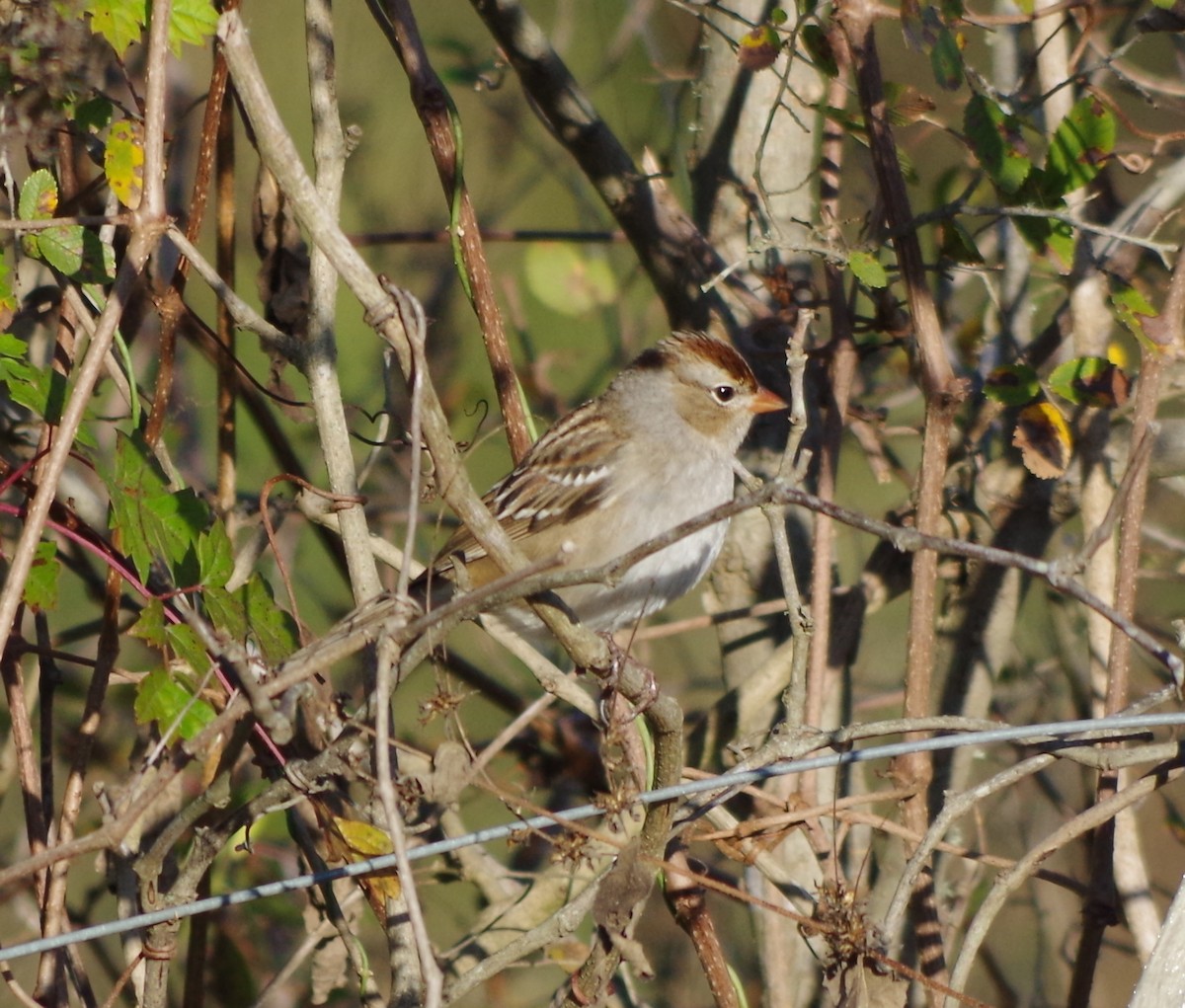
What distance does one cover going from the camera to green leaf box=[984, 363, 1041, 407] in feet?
7.86

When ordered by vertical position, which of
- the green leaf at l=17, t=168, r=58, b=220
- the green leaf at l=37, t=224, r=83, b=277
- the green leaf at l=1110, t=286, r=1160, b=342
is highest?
the green leaf at l=17, t=168, r=58, b=220

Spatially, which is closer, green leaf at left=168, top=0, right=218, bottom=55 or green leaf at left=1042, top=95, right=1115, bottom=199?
green leaf at left=168, top=0, right=218, bottom=55

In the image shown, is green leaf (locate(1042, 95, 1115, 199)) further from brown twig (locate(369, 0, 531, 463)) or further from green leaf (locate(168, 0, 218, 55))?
green leaf (locate(168, 0, 218, 55))

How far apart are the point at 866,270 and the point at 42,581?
138cm

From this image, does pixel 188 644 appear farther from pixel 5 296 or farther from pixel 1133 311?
pixel 1133 311

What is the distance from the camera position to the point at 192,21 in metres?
1.91

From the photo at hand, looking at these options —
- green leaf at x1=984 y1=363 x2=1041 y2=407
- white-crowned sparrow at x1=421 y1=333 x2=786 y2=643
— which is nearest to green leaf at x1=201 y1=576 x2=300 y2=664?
white-crowned sparrow at x1=421 y1=333 x2=786 y2=643

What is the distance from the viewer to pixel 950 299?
3584 mm

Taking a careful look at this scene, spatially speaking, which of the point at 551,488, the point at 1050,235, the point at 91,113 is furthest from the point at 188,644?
the point at 1050,235

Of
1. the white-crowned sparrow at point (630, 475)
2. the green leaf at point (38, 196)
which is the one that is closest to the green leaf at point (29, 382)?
the green leaf at point (38, 196)

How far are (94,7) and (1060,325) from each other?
200cm

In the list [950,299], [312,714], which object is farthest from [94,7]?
[950,299]

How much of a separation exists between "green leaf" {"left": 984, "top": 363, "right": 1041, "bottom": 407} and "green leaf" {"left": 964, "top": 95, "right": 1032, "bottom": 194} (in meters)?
0.33

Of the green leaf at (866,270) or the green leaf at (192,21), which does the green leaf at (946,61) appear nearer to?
the green leaf at (866,270)
